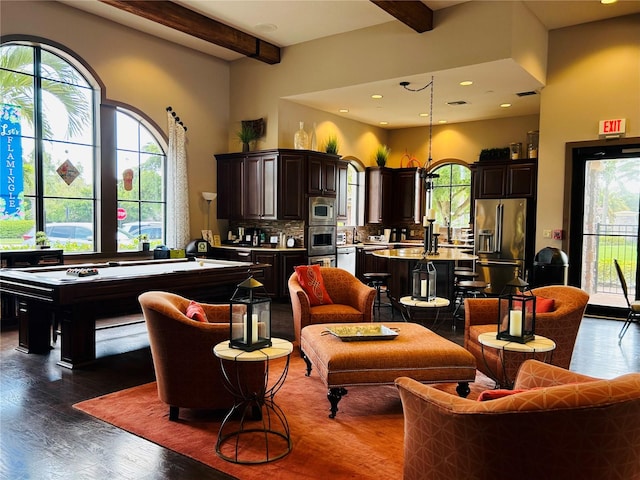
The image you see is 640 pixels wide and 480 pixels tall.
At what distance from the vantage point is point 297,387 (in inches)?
157

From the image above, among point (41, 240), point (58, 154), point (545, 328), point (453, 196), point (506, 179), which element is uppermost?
point (58, 154)

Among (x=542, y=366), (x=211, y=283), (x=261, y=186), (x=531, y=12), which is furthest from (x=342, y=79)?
(x=542, y=366)

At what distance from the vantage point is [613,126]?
22.5 ft

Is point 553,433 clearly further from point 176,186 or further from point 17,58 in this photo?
point 176,186

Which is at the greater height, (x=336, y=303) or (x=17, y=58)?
(x=17, y=58)

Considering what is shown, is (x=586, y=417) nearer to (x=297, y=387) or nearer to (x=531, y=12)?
(x=297, y=387)

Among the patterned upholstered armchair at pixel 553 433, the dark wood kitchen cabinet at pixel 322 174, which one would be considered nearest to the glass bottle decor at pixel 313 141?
the dark wood kitchen cabinet at pixel 322 174

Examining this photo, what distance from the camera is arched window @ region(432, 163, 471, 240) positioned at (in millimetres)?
10414

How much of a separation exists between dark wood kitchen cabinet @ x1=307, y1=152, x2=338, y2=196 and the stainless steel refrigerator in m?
2.64

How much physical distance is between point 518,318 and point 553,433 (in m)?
1.61

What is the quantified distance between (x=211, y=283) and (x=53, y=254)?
88.6 inches

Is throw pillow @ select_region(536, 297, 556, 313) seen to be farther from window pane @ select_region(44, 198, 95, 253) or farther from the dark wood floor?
window pane @ select_region(44, 198, 95, 253)

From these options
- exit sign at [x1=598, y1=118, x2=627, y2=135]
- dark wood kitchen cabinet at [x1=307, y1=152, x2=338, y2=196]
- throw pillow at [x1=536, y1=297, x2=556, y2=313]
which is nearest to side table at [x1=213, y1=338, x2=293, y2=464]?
throw pillow at [x1=536, y1=297, x2=556, y2=313]

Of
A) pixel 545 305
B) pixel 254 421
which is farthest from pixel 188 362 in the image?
pixel 545 305
